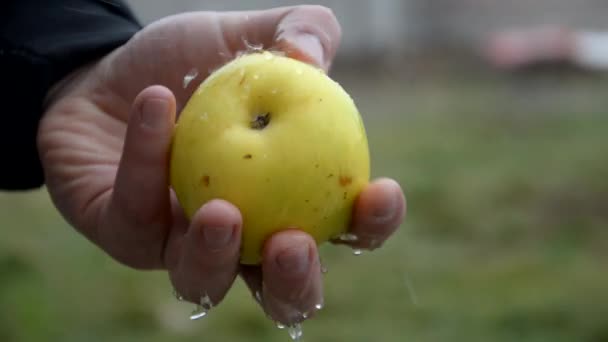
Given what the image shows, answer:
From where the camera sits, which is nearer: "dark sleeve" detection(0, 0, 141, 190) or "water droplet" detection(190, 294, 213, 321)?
"water droplet" detection(190, 294, 213, 321)

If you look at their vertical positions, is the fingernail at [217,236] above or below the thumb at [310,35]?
below

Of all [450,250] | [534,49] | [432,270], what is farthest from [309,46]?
[534,49]

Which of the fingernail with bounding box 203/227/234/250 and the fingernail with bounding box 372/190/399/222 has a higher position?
the fingernail with bounding box 372/190/399/222

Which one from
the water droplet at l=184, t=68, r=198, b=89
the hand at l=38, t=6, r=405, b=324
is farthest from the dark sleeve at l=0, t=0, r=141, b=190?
the water droplet at l=184, t=68, r=198, b=89

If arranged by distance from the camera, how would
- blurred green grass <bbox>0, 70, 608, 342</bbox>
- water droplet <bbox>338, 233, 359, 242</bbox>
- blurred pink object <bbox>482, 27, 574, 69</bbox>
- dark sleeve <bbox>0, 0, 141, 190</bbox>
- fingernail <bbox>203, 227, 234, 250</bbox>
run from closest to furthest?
fingernail <bbox>203, 227, 234, 250</bbox>, water droplet <bbox>338, 233, 359, 242</bbox>, dark sleeve <bbox>0, 0, 141, 190</bbox>, blurred green grass <bbox>0, 70, 608, 342</bbox>, blurred pink object <bbox>482, 27, 574, 69</bbox>

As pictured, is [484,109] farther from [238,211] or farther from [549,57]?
[238,211]

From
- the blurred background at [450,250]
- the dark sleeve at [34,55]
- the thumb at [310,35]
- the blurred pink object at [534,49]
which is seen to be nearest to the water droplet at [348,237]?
the thumb at [310,35]

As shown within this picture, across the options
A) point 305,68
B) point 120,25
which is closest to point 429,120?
point 120,25

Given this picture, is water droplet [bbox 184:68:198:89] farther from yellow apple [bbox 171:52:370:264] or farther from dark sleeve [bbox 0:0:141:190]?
yellow apple [bbox 171:52:370:264]

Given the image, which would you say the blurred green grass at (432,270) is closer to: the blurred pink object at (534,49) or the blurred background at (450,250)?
the blurred background at (450,250)
